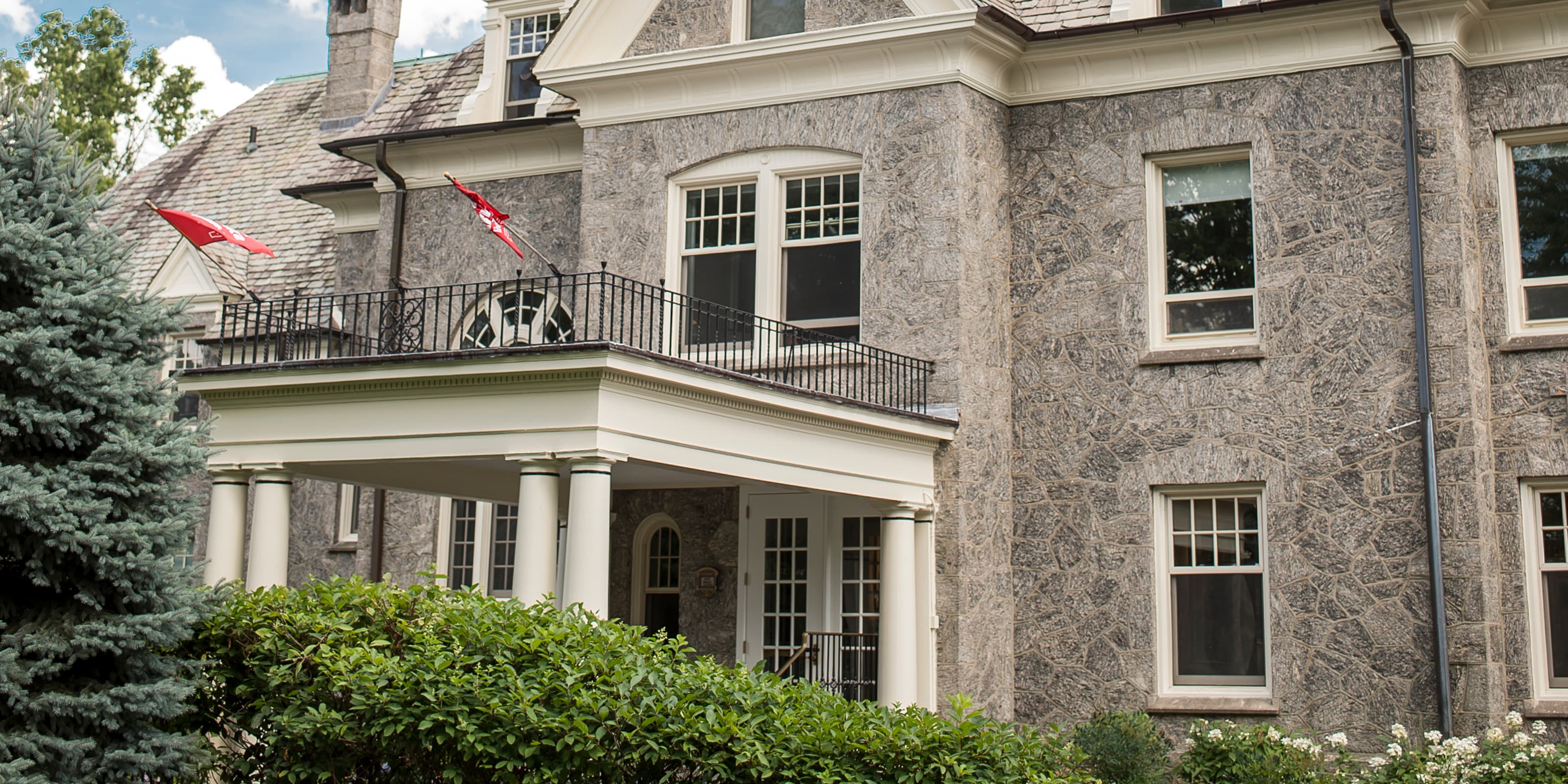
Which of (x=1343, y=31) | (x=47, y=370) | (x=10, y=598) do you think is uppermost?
(x=1343, y=31)

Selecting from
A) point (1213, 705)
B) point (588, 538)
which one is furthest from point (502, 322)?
point (1213, 705)

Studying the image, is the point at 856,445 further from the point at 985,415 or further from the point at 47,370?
the point at 47,370

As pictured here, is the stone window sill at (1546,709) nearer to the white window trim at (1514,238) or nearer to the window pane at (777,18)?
the white window trim at (1514,238)

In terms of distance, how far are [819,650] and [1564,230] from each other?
8.03 m

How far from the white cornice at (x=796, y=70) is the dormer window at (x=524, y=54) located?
2.05 m

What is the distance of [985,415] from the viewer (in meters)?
15.5

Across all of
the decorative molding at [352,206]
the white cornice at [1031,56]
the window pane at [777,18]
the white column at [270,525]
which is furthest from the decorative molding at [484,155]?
the white column at [270,525]

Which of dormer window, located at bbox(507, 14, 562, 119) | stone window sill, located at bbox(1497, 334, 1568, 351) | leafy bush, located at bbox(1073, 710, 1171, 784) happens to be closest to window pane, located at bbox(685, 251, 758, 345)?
dormer window, located at bbox(507, 14, 562, 119)

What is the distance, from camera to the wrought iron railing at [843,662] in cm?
1510

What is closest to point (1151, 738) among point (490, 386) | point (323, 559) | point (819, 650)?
point (819, 650)

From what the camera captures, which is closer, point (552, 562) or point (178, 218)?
point (552, 562)

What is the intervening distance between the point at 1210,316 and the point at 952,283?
2.61 metres

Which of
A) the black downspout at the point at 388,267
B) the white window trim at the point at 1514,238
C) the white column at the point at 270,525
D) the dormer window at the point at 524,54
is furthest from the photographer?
the dormer window at the point at 524,54

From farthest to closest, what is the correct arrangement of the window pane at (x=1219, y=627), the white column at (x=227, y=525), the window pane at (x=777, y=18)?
the window pane at (x=777, y=18)
the window pane at (x=1219, y=627)
the white column at (x=227, y=525)
